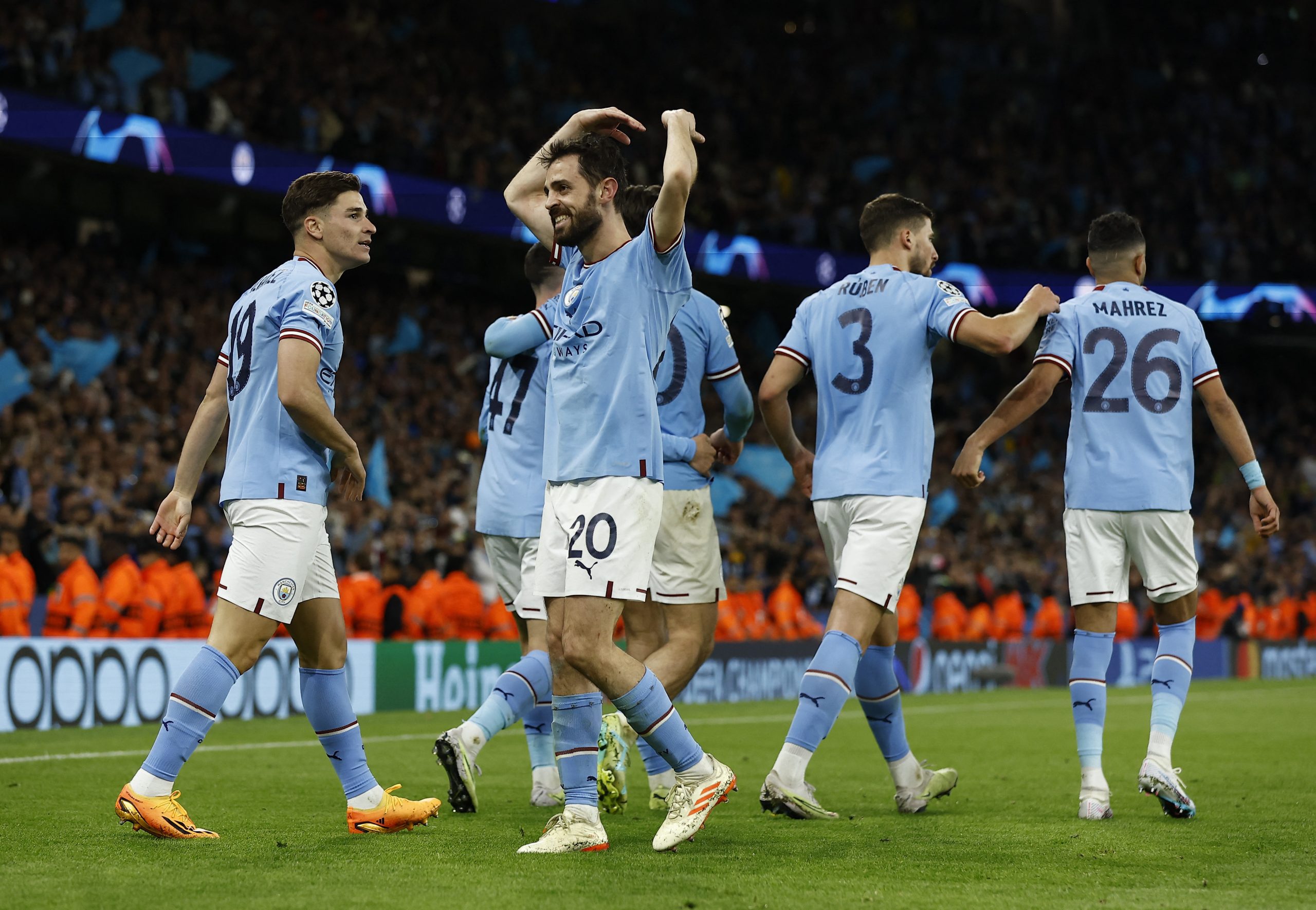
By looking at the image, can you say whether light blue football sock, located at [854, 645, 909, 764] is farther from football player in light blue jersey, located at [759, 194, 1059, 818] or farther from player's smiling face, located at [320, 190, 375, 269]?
player's smiling face, located at [320, 190, 375, 269]

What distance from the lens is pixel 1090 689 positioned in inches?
249

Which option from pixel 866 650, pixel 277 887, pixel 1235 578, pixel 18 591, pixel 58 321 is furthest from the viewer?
pixel 1235 578

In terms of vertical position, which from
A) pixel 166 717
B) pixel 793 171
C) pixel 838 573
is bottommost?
pixel 166 717

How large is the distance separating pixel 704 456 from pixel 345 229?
1.94 metres

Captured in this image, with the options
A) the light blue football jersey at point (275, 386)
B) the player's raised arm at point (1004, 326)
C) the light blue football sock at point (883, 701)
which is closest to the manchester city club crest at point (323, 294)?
the light blue football jersey at point (275, 386)

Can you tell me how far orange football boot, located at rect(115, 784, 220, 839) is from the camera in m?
5.07

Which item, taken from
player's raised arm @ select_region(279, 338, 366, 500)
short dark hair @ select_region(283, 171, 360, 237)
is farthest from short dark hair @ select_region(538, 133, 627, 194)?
player's raised arm @ select_region(279, 338, 366, 500)

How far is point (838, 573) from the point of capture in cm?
602

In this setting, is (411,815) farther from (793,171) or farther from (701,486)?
(793,171)

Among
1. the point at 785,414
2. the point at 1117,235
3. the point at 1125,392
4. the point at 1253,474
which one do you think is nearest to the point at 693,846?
the point at 785,414

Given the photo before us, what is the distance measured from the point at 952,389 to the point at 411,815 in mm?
27375

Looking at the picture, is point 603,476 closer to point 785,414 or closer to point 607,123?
point 607,123

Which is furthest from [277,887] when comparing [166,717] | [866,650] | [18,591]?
[18,591]

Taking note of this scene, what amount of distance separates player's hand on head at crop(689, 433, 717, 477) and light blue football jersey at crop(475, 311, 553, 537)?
0.70 meters
